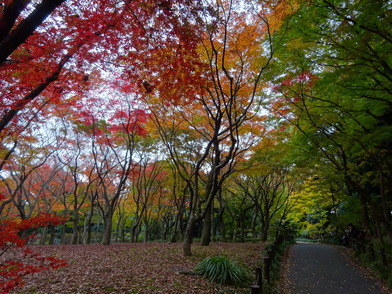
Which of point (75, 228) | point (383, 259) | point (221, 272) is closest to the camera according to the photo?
point (221, 272)

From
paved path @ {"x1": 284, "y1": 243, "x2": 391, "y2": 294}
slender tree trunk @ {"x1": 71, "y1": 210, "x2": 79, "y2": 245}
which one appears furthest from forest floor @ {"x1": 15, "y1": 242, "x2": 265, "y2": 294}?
slender tree trunk @ {"x1": 71, "y1": 210, "x2": 79, "y2": 245}

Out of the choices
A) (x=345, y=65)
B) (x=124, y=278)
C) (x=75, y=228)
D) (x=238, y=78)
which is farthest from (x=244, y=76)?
(x=75, y=228)

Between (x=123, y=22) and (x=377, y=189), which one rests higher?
(x=123, y=22)

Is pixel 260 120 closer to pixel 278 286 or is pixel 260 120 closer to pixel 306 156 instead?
pixel 306 156

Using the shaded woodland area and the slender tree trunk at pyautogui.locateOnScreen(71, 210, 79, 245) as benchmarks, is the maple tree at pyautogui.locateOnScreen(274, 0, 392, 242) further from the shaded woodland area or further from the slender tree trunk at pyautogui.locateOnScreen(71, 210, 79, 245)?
the slender tree trunk at pyautogui.locateOnScreen(71, 210, 79, 245)

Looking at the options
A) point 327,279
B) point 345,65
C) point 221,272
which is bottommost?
point 327,279

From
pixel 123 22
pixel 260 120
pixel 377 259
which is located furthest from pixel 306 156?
pixel 123 22

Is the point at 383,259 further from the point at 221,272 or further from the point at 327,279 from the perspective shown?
the point at 221,272

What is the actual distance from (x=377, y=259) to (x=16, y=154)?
2023 centimetres

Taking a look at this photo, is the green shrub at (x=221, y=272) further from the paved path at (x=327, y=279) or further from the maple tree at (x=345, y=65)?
the maple tree at (x=345, y=65)

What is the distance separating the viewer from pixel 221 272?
702cm

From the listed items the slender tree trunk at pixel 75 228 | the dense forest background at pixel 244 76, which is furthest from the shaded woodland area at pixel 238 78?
the slender tree trunk at pixel 75 228

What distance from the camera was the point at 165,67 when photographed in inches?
317

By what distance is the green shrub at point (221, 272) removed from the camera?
690cm
